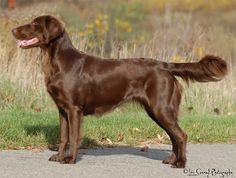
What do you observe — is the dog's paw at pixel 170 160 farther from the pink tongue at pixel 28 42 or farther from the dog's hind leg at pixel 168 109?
the pink tongue at pixel 28 42

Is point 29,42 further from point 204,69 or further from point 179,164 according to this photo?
point 179,164

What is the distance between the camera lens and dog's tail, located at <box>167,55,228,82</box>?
7805 mm

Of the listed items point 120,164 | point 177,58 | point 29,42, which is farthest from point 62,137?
point 177,58

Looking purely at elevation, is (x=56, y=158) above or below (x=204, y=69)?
below

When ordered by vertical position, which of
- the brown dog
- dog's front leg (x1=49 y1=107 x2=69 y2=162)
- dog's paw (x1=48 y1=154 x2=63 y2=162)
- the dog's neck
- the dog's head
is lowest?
dog's paw (x1=48 y1=154 x2=63 y2=162)

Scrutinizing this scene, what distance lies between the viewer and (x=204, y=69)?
25.7ft

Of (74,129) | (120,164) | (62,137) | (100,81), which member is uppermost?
(100,81)

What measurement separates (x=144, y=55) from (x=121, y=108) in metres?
2.26

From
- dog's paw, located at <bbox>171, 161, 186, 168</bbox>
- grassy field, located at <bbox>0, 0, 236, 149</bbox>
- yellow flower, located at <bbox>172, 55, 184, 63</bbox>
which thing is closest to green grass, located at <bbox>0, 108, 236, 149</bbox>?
grassy field, located at <bbox>0, 0, 236, 149</bbox>

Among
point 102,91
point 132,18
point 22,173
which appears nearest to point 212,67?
point 102,91

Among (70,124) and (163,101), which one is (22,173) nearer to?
(70,124)

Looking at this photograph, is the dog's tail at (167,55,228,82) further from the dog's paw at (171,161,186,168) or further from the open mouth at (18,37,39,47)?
the open mouth at (18,37,39,47)

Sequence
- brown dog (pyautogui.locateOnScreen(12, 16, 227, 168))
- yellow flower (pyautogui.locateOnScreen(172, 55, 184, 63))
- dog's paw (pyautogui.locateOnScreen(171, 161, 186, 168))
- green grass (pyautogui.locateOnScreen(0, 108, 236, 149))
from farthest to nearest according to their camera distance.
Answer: yellow flower (pyautogui.locateOnScreen(172, 55, 184, 63))
green grass (pyautogui.locateOnScreen(0, 108, 236, 149))
brown dog (pyautogui.locateOnScreen(12, 16, 227, 168))
dog's paw (pyautogui.locateOnScreen(171, 161, 186, 168))

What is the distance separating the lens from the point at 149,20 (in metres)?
23.3
